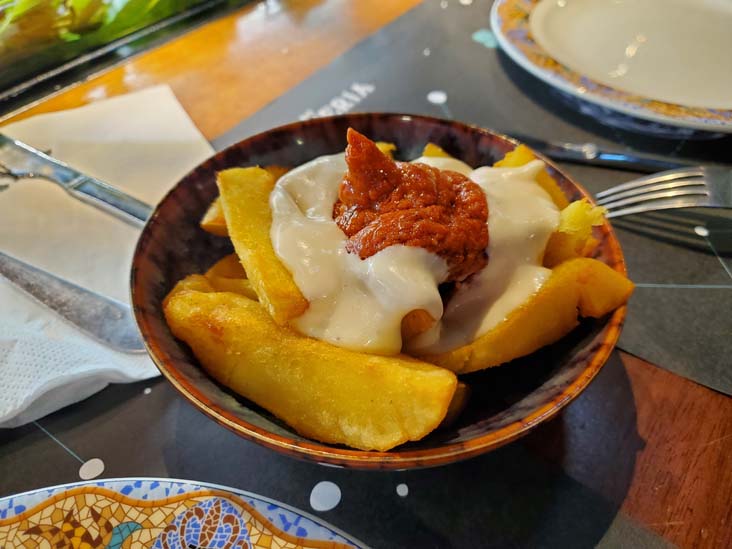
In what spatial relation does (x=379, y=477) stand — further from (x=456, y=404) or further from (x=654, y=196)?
(x=654, y=196)

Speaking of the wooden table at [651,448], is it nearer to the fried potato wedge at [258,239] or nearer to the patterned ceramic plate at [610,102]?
the fried potato wedge at [258,239]

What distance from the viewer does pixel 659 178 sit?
103cm

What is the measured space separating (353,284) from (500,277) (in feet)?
0.60

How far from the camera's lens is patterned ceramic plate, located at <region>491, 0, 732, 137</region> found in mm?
1114

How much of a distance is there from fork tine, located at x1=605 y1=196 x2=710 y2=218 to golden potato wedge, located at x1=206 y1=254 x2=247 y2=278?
0.64 meters

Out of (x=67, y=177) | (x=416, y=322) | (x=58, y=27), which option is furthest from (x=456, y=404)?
(x=58, y=27)

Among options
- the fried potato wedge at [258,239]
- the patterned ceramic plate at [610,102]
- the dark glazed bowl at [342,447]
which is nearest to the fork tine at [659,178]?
the patterned ceramic plate at [610,102]

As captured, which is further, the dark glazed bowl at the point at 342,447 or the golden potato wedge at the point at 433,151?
the golden potato wedge at the point at 433,151

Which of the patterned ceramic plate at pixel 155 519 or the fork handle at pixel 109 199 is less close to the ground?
the fork handle at pixel 109 199

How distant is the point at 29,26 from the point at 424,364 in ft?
3.55

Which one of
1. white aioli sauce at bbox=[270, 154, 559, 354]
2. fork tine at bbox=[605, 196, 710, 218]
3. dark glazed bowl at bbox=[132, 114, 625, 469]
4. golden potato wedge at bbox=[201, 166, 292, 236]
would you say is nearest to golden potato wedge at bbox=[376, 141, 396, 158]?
dark glazed bowl at bbox=[132, 114, 625, 469]

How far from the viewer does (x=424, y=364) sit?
59cm

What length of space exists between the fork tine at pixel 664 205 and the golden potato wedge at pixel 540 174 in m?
0.23

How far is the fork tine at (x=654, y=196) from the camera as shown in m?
0.98
